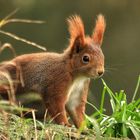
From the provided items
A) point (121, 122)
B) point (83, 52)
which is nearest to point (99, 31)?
point (83, 52)

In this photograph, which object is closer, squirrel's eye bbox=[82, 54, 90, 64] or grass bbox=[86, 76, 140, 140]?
grass bbox=[86, 76, 140, 140]

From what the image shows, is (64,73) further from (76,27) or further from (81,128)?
(81,128)

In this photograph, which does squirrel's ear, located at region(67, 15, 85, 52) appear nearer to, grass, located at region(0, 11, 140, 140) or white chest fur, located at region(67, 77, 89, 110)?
white chest fur, located at region(67, 77, 89, 110)

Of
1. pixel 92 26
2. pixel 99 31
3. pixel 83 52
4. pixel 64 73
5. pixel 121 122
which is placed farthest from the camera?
pixel 92 26

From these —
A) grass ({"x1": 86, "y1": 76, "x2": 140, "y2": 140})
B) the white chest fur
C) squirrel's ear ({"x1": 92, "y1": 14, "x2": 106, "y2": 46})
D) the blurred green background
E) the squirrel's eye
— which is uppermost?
squirrel's ear ({"x1": 92, "y1": 14, "x2": 106, "y2": 46})

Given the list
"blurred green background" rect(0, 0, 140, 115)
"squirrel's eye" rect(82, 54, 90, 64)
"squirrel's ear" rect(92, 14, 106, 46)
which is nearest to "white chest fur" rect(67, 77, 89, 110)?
"squirrel's eye" rect(82, 54, 90, 64)

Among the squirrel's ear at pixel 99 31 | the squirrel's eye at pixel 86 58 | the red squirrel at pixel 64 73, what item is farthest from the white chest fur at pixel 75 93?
the squirrel's ear at pixel 99 31
